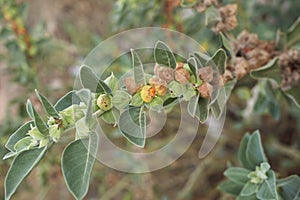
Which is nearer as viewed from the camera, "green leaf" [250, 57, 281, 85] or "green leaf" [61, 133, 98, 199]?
"green leaf" [61, 133, 98, 199]

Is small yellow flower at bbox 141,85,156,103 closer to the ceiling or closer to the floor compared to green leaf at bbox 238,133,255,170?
closer to the ceiling

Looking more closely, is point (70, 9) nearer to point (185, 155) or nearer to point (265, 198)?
point (185, 155)

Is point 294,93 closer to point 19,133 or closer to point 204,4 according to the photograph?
point 204,4

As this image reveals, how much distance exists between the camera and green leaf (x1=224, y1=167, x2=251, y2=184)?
0.79 metres

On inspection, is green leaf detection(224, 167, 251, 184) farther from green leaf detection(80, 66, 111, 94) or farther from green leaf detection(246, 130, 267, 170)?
green leaf detection(80, 66, 111, 94)

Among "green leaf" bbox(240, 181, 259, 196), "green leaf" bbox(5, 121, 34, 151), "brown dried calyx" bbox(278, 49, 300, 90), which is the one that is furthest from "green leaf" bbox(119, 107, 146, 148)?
"brown dried calyx" bbox(278, 49, 300, 90)

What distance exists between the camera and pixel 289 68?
864 mm

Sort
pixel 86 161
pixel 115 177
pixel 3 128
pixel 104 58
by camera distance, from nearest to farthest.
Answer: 1. pixel 86 161
2. pixel 3 128
3. pixel 104 58
4. pixel 115 177

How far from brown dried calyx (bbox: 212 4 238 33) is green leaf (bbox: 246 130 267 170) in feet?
0.58

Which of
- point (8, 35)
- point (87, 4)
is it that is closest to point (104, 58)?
point (8, 35)

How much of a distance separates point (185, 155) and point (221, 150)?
0.31 feet

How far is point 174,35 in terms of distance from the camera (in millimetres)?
1142

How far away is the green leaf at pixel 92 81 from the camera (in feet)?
1.95

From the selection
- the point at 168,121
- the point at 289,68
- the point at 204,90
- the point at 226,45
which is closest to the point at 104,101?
the point at 204,90
